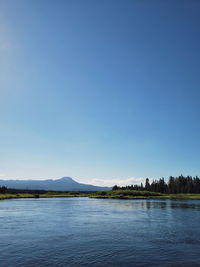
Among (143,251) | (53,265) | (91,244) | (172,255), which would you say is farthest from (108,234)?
(53,265)

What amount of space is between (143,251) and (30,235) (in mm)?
16319

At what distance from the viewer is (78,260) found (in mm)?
21875

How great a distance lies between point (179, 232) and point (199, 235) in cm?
300

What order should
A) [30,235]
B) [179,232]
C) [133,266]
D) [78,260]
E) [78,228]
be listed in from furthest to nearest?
[78,228] < [179,232] < [30,235] < [78,260] < [133,266]

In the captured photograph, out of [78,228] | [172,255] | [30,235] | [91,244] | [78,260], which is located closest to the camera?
[78,260]

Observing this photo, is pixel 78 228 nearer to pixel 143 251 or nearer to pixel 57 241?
pixel 57 241

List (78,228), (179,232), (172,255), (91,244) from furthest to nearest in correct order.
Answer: (78,228)
(179,232)
(91,244)
(172,255)

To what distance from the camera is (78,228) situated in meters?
37.9

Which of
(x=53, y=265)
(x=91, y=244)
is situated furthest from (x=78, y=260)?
(x=91, y=244)

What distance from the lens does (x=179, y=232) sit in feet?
115

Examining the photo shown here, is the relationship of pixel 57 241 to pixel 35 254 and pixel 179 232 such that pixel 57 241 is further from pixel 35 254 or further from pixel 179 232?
pixel 179 232

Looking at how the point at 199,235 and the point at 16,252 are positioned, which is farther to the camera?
the point at 199,235

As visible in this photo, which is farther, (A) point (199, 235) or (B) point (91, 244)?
(A) point (199, 235)

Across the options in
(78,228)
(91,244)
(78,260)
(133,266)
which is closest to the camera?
(133,266)
